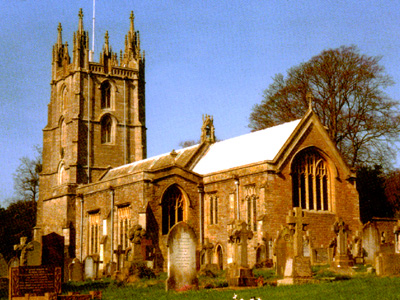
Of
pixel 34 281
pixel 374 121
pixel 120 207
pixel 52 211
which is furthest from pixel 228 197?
pixel 34 281

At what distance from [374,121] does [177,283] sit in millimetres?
25620

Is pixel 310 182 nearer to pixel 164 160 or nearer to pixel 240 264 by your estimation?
pixel 164 160

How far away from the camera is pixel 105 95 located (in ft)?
179

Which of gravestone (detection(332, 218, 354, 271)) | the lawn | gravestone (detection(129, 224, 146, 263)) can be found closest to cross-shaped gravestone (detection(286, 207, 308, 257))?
the lawn

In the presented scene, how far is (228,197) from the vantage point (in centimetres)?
3816

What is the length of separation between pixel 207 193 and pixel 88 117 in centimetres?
1660

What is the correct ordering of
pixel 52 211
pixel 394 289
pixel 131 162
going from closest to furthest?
pixel 394 289 < pixel 52 211 < pixel 131 162

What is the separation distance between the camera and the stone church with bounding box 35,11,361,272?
118 ft

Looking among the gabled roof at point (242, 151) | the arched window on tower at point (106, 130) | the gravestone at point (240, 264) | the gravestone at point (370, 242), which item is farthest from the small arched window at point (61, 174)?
the gravestone at point (240, 264)

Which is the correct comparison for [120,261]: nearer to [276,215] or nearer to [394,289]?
[276,215]

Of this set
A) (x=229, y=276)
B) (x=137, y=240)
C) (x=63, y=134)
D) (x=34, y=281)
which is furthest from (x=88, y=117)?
(x=34, y=281)

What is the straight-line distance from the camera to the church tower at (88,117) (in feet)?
171

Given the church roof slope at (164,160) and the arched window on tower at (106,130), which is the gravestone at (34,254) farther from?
the arched window on tower at (106,130)

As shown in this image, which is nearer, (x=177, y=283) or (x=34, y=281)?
(x=34, y=281)
